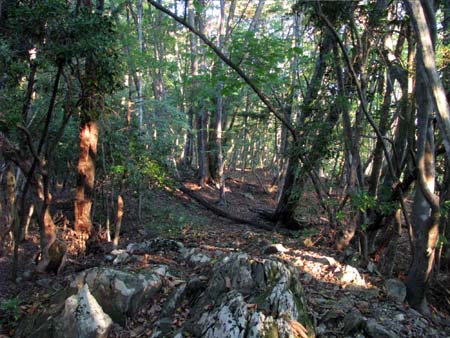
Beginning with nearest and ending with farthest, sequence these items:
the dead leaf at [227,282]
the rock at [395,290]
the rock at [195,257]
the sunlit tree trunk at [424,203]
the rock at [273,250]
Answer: the dead leaf at [227,282] < the sunlit tree trunk at [424,203] < the rock at [395,290] < the rock at [195,257] < the rock at [273,250]

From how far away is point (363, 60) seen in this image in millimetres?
6922

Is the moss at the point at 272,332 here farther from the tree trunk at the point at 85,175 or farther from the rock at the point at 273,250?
the tree trunk at the point at 85,175

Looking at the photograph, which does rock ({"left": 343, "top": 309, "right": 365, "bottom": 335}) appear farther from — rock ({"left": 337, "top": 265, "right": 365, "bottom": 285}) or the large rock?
rock ({"left": 337, "top": 265, "right": 365, "bottom": 285})

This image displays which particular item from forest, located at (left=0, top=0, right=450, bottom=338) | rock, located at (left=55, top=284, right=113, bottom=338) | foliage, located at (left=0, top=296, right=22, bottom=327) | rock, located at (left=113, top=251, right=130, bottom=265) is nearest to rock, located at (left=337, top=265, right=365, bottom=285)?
forest, located at (left=0, top=0, right=450, bottom=338)

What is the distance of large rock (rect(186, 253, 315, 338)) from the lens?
368cm

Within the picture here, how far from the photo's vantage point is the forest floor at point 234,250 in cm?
480

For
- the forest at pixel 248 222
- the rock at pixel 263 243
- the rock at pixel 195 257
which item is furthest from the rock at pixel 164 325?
the rock at pixel 263 243

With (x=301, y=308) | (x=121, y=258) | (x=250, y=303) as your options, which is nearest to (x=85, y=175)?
(x=121, y=258)

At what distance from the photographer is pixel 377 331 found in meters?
4.22

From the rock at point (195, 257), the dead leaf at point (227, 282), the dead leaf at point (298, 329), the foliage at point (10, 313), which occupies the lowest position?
the foliage at point (10, 313)

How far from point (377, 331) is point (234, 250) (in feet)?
12.1

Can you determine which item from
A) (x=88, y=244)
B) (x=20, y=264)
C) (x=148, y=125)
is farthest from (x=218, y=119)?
(x=20, y=264)

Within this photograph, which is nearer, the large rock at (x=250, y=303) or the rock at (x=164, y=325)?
the large rock at (x=250, y=303)

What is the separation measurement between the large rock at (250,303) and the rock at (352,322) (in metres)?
0.53
